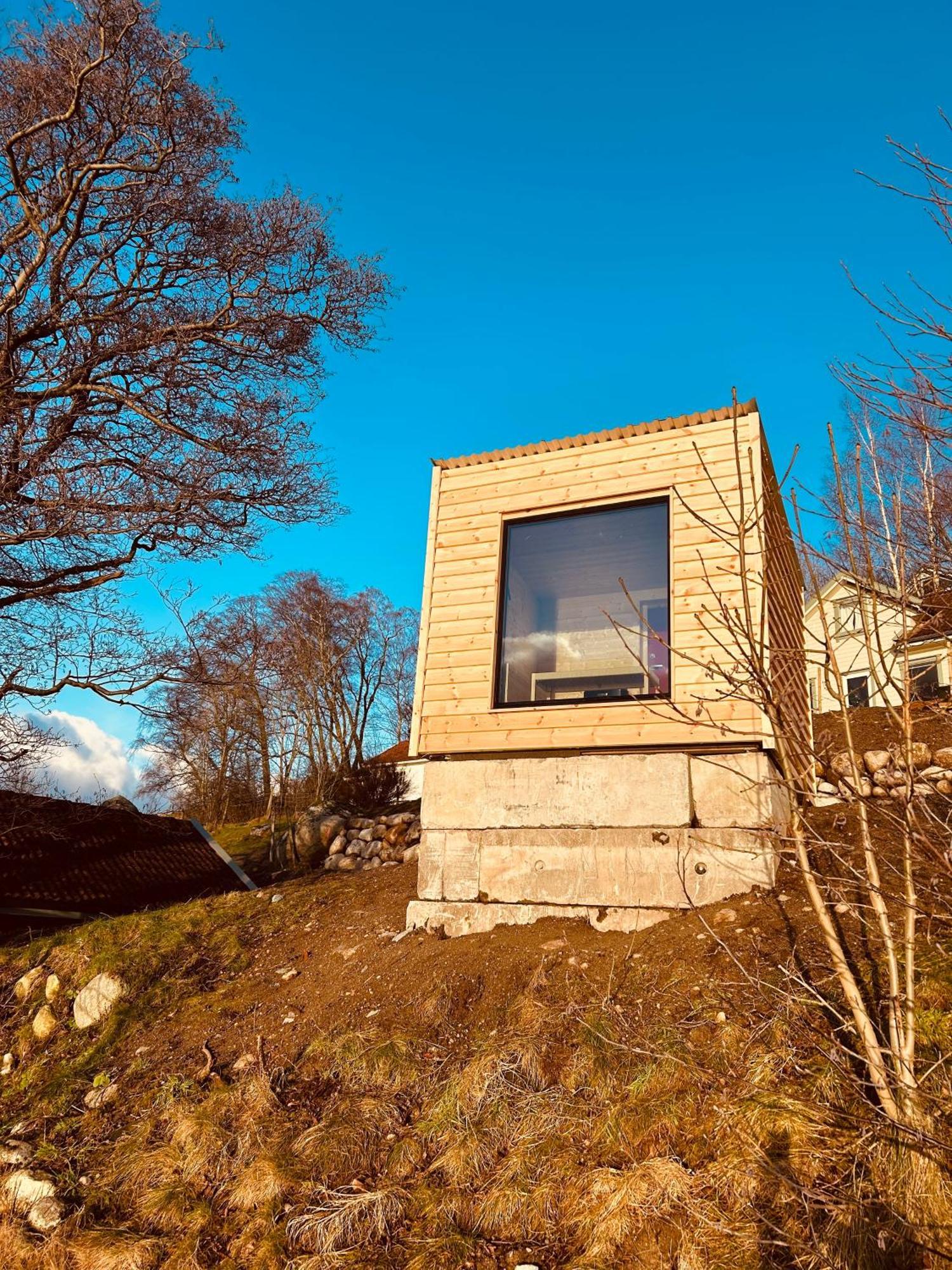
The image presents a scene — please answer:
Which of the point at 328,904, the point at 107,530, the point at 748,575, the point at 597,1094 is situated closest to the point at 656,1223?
the point at 597,1094

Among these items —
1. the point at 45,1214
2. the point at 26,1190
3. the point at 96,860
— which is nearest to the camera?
the point at 45,1214

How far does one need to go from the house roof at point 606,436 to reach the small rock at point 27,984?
664 cm

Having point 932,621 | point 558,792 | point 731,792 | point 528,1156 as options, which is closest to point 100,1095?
point 528,1156

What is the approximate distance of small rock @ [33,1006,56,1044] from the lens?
7621 millimetres

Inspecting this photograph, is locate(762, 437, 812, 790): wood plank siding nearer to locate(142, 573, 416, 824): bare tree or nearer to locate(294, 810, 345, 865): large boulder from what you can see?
locate(294, 810, 345, 865): large boulder

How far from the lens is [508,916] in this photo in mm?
7133

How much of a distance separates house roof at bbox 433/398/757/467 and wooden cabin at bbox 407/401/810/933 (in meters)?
0.02

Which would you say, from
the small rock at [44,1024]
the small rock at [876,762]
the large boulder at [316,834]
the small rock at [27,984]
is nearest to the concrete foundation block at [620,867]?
the small rock at [876,762]

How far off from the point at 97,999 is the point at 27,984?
119 cm

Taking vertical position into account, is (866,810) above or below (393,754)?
below

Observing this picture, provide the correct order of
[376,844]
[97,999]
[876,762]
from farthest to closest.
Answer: [376,844]
[876,762]
[97,999]

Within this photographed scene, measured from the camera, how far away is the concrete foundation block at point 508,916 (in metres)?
6.65

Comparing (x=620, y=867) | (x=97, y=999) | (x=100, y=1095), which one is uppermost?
(x=620, y=867)

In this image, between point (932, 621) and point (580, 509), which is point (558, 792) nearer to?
point (580, 509)
